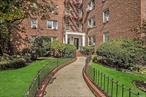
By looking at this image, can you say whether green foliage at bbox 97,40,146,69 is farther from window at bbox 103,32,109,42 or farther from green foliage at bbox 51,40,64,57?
green foliage at bbox 51,40,64,57

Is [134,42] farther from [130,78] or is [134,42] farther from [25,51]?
[25,51]

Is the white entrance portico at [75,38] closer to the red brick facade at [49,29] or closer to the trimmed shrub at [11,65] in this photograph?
the red brick facade at [49,29]

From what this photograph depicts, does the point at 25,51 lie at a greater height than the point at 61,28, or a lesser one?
lesser

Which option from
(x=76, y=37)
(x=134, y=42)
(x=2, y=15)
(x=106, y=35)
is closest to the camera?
(x=2, y=15)

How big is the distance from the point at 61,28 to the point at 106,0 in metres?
11.6

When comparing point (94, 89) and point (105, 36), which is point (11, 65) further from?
point (105, 36)

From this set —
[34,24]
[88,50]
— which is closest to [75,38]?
[88,50]

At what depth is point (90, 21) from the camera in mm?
50438

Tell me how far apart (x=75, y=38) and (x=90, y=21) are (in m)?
6.39

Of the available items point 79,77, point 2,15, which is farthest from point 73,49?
point 2,15

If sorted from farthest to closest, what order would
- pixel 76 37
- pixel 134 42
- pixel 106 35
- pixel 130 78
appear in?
pixel 76 37, pixel 106 35, pixel 134 42, pixel 130 78

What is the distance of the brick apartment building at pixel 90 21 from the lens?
3500cm

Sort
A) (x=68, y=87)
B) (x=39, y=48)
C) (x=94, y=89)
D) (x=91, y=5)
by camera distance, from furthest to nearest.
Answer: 1. (x=91, y=5)
2. (x=39, y=48)
3. (x=68, y=87)
4. (x=94, y=89)

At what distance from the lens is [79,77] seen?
75.8ft
